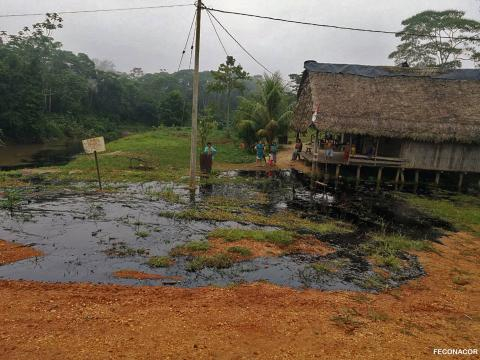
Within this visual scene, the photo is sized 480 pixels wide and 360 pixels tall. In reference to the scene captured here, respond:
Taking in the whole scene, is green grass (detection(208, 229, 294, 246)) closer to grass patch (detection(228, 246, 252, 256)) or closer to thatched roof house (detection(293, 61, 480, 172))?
grass patch (detection(228, 246, 252, 256))

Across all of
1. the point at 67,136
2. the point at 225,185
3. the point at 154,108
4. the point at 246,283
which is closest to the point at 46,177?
the point at 225,185

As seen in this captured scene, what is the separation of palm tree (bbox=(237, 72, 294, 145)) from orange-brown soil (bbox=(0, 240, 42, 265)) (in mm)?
20088

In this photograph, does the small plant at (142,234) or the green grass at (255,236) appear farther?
the green grass at (255,236)

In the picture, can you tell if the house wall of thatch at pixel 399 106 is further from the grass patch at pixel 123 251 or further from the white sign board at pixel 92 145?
the grass patch at pixel 123 251

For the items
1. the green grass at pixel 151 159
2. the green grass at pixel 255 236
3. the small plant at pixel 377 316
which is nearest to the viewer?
the small plant at pixel 377 316

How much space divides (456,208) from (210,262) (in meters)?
13.2

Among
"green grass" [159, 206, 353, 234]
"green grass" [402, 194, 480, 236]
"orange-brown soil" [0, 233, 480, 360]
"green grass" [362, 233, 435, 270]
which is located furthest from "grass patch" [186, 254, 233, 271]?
"green grass" [402, 194, 480, 236]

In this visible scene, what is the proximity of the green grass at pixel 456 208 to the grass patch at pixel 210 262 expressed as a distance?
9725mm

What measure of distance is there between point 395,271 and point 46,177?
16426mm

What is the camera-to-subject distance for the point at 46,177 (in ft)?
60.4

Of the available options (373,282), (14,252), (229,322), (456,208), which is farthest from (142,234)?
(456,208)

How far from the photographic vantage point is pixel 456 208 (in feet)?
55.4

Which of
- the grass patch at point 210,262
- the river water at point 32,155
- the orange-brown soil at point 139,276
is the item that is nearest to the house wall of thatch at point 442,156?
the grass patch at point 210,262

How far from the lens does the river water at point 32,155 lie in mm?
27016
